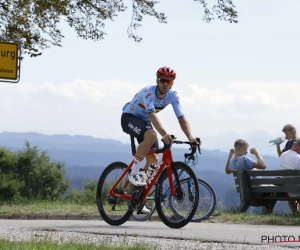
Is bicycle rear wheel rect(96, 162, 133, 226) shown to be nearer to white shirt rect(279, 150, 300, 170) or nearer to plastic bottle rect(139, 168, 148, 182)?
plastic bottle rect(139, 168, 148, 182)

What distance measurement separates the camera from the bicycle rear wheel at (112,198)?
12055 millimetres

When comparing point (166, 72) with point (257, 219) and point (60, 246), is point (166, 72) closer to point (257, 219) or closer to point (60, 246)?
point (60, 246)

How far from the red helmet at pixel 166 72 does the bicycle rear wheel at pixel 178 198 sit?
3.82 feet

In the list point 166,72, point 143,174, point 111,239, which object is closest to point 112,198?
point 143,174

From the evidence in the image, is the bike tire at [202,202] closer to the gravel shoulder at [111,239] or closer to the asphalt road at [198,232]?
the asphalt road at [198,232]

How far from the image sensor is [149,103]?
11219 millimetres

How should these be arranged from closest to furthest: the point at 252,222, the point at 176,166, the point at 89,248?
the point at 89,248 → the point at 176,166 → the point at 252,222

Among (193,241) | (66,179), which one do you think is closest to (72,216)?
(193,241)

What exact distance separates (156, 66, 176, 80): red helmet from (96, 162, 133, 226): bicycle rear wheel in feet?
5.21

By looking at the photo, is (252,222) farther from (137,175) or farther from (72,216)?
(72,216)

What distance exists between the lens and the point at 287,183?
49.7 feet

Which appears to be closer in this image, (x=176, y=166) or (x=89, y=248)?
(x=89, y=248)

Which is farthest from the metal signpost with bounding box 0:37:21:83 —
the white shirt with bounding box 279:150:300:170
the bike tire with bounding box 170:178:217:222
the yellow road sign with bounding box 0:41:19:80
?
the white shirt with bounding box 279:150:300:170

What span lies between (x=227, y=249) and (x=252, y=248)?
286 mm
